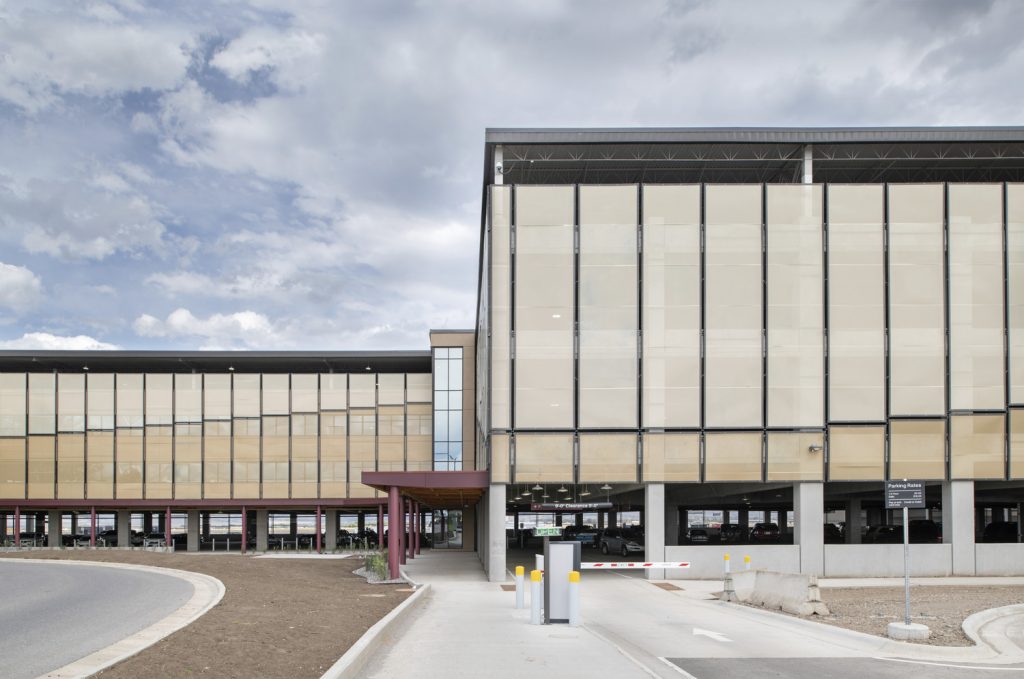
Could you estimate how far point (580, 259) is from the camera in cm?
3378

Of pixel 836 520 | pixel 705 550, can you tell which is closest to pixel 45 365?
pixel 705 550

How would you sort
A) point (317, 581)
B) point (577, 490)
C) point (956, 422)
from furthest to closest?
point (577, 490) < point (956, 422) < point (317, 581)

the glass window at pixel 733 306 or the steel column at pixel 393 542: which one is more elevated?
the glass window at pixel 733 306

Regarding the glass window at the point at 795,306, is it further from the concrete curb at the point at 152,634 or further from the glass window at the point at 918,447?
the concrete curb at the point at 152,634

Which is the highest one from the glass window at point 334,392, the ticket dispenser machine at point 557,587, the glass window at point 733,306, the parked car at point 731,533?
the glass window at point 733,306

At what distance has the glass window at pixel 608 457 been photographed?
3322 centimetres

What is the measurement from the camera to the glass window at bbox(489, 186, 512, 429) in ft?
109

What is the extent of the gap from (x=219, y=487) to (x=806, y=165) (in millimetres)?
40716

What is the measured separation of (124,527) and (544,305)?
3988cm

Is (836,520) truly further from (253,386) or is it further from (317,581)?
(317,581)

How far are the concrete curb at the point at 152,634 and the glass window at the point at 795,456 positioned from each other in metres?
20.1

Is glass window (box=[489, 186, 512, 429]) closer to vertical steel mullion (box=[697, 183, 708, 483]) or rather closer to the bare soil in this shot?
vertical steel mullion (box=[697, 183, 708, 483])

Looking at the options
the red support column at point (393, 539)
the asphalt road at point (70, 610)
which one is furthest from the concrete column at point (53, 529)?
the red support column at point (393, 539)

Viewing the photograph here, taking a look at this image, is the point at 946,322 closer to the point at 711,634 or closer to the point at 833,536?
the point at 711,634
